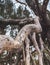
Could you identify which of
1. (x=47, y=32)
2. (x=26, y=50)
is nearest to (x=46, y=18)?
(x=47, y=32)

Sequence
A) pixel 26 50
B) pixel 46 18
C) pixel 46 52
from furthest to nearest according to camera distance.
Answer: pixel 46 18
pixel 46 52
pixel 26 50

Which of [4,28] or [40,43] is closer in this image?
[40,43]

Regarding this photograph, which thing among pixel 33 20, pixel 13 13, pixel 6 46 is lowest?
pixel 13 13

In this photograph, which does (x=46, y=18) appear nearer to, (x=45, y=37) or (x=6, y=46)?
(x=45, y=37)

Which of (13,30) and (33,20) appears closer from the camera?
(33,20)

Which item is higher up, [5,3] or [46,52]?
[5,3]

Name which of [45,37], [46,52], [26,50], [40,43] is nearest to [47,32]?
[45,37]

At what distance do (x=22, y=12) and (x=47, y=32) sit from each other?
36 centimetres

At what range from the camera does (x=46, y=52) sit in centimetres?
229

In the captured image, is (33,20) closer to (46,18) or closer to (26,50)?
(46,18)

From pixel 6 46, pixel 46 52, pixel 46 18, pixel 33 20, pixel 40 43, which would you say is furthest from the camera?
pixel 46 18

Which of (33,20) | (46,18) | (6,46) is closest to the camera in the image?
(6,46)

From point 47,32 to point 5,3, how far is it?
544mm

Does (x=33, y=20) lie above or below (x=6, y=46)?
below
